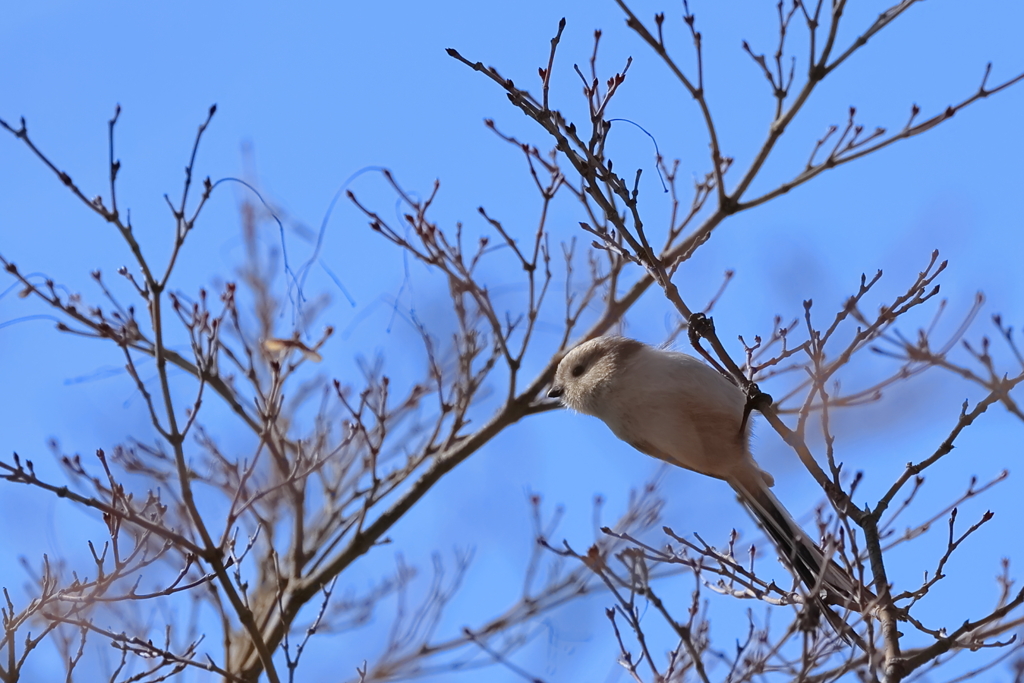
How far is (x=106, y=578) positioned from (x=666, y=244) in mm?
2831

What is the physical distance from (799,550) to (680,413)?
28.4 inches

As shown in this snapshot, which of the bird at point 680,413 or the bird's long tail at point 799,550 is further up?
the bird at point 680,413

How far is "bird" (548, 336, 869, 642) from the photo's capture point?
13.3 feet

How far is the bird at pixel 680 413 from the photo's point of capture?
405 centimetres

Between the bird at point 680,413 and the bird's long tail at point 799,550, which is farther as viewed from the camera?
the bird at point 680,413

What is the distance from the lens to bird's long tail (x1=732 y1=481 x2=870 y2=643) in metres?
3.24

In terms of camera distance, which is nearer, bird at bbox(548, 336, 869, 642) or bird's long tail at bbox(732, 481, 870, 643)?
bird's long tail at bbox(732, 481, 870, 643)

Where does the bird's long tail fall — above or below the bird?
below

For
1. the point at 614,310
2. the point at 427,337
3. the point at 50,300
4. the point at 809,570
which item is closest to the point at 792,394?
the point at 809,570

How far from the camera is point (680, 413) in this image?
4047 mm

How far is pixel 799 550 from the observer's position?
4.02 metres

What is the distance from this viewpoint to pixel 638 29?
374cm

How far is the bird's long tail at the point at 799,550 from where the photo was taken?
324 centimetres

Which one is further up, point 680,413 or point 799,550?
point 680,413
